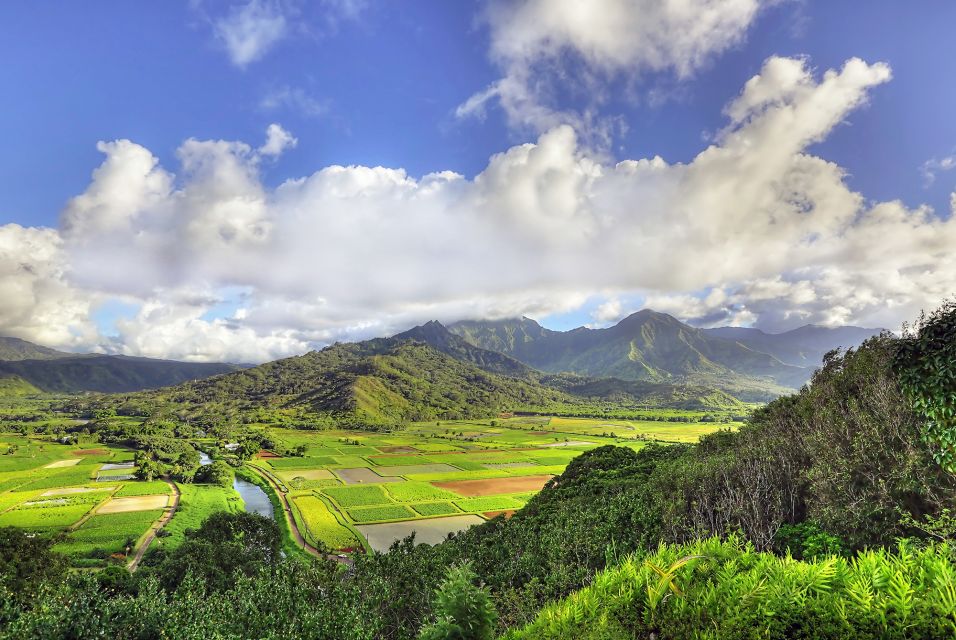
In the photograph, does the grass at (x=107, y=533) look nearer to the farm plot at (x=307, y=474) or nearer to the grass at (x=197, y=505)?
the grass at (x=197, y=505)

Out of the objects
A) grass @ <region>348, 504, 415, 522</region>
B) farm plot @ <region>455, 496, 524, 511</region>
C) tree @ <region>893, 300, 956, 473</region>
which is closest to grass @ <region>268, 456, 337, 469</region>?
grass @ <region>348, 504, 415, 522</region>

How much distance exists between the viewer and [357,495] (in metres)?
83.5

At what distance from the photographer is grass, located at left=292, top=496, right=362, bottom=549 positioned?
5712cm

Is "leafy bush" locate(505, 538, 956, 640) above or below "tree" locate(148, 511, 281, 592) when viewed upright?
above

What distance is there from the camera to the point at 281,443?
14138cm

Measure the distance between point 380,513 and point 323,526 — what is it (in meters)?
10.8

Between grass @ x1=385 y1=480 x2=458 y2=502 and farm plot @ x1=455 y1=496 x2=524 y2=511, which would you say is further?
grass @ x1=385 y1=480 x2=458 y2=502

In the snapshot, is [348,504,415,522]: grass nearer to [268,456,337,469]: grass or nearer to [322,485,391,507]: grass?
[322,485,391,507]: grass

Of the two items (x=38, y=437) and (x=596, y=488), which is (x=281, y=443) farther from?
(x=596, y=488)

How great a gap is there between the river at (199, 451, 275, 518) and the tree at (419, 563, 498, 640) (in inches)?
2773

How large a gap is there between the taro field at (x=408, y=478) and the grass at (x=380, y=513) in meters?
0.16

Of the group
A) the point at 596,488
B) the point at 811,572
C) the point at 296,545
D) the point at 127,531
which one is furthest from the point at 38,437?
the point at 811,572

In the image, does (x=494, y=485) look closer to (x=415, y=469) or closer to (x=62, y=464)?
(x=415, y=469)

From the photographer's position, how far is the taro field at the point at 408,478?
217 feet
